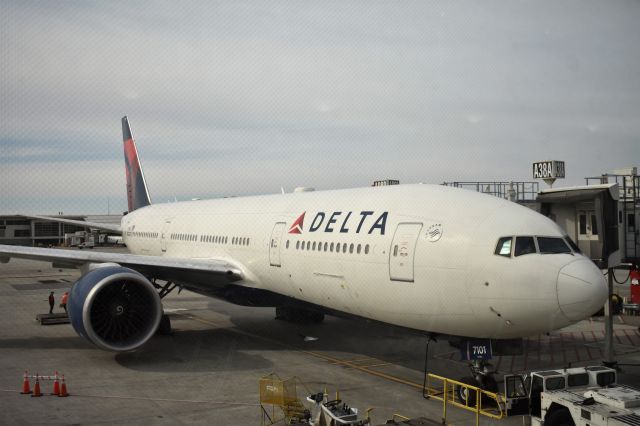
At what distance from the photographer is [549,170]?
29.4 m

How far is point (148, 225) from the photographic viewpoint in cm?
3027

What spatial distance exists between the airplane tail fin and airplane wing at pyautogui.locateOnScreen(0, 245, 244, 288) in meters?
16.0

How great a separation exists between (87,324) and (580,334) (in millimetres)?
16659

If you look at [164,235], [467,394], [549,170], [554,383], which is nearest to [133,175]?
[164,235]

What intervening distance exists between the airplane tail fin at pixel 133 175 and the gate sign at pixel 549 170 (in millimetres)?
21700

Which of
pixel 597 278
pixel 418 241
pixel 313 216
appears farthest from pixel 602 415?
pixel 313 216

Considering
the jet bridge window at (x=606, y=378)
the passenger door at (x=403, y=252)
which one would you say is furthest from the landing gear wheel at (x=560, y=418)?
the passenger door at (x=403, y=252)

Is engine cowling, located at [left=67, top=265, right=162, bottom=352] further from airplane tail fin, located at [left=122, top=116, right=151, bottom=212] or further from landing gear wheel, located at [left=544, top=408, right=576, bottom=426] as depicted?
airplane tail fin, located at [left=122, top=116, right=151, bottom=212]

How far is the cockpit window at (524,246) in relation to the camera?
11367 millimetres

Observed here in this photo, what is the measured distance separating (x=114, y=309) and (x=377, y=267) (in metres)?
7.71

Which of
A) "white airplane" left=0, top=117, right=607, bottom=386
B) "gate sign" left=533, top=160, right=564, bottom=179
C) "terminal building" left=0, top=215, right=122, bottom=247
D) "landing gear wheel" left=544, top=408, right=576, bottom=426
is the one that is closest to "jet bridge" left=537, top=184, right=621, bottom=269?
"white airplane" left=0, top=117, right=607, bottom=386

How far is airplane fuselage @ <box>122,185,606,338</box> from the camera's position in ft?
36.4

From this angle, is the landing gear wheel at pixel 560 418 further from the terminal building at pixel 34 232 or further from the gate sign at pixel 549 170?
the terminal building at pixel 34 232

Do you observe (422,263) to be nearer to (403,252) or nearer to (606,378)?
(403,252)
